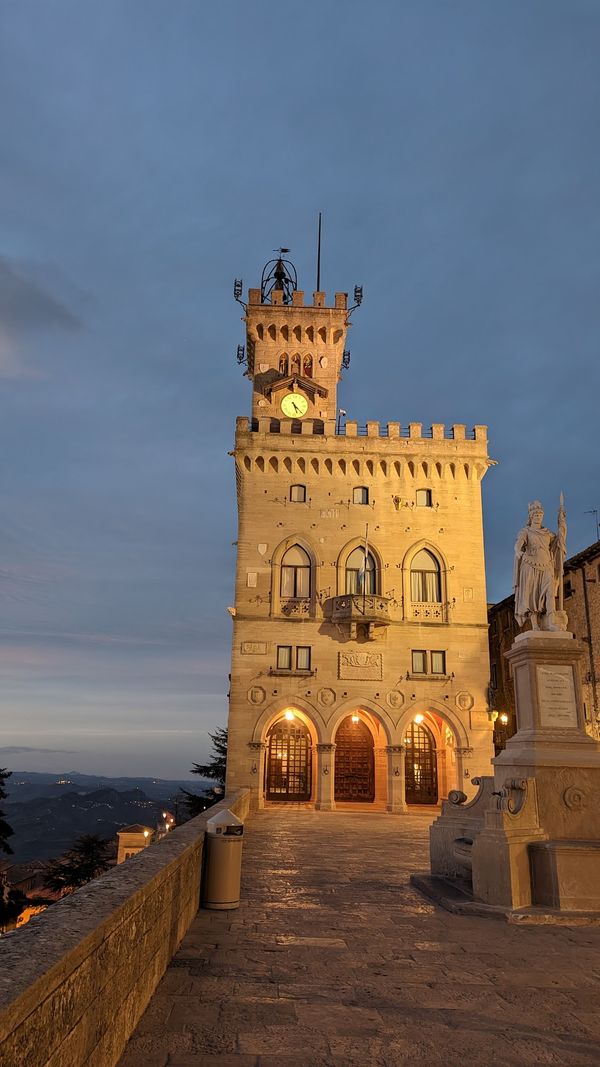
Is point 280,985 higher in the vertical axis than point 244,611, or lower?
lower

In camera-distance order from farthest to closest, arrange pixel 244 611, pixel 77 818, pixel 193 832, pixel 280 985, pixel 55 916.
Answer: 1. pixel 77 818
2. pixel 244 611
3. pixel 193 832
4. pixel 280 985
5. pixel 55 916

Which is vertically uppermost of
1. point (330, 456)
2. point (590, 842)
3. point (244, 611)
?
point (330, 456)

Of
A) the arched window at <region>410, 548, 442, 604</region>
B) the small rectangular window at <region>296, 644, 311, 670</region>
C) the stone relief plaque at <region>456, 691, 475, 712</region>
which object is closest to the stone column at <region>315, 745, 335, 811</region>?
the small rectangular window at <region>296, 644, 311, 670</region>

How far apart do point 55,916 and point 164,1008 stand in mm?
1851

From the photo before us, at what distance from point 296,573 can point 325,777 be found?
865cm

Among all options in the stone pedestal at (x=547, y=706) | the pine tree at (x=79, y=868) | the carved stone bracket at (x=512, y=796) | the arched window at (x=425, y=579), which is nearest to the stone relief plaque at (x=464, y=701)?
the arched window at (x=425, y=579)

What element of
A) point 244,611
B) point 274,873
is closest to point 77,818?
point 244,611

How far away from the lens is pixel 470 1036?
454 centimetres

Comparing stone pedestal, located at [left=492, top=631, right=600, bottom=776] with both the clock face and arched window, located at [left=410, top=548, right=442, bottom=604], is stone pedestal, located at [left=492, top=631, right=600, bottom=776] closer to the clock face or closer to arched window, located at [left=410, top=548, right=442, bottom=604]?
arched window, located at [left=410, top=548, right=442, bottom=604]

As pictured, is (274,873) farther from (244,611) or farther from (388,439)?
(388,439)

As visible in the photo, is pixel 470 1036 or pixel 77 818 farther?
pixel 77 818

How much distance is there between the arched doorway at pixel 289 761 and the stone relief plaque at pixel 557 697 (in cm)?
2134

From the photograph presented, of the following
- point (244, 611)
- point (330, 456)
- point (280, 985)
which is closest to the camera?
point (280, 985)

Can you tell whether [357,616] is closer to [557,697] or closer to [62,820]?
[557,697]
